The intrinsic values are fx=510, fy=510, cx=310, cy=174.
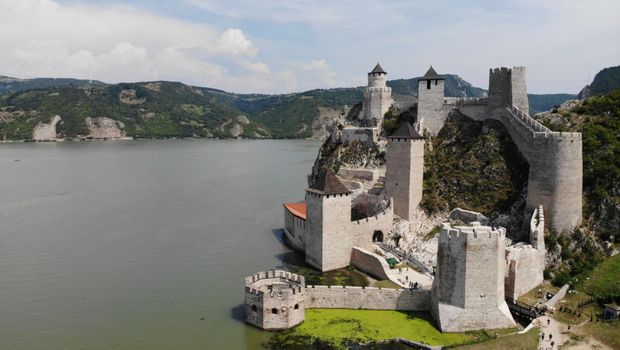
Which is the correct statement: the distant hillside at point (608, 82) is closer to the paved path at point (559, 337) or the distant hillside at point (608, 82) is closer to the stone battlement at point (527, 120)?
the stone battlement at point (527, 120)

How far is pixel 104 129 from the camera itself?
167000mm

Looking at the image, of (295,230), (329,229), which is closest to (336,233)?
(329,229)

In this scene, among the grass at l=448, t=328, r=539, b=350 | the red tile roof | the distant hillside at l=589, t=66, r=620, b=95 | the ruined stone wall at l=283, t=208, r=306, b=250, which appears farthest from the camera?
Result: the distant hillside at l=589, t=66, r=620, b=95

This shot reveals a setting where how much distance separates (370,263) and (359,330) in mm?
7607

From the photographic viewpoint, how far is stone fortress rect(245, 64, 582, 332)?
20906 millimetres

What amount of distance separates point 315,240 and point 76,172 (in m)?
59.8

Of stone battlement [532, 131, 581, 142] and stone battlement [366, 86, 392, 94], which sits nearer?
stone battlement [532, 131, 581, 142]

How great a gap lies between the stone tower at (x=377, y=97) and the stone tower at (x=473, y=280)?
77.6 ft

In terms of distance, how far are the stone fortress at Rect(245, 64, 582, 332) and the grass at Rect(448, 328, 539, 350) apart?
1.31 meters

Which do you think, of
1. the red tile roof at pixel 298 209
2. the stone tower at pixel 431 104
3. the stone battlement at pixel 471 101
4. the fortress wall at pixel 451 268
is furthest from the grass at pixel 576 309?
the stone tower at pixel 431 104

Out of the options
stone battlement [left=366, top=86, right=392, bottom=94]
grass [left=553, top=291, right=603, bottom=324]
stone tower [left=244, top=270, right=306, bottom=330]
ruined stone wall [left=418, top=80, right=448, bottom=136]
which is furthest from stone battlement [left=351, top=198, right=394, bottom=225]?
stone battlement [left=366, top=86, right=392, bottom=94]

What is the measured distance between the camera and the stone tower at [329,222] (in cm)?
2920

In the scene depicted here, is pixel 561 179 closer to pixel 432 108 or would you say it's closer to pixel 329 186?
pixel 329 186

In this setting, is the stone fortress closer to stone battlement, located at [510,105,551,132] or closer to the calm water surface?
stone battlement, located at [510,105,551,132]
